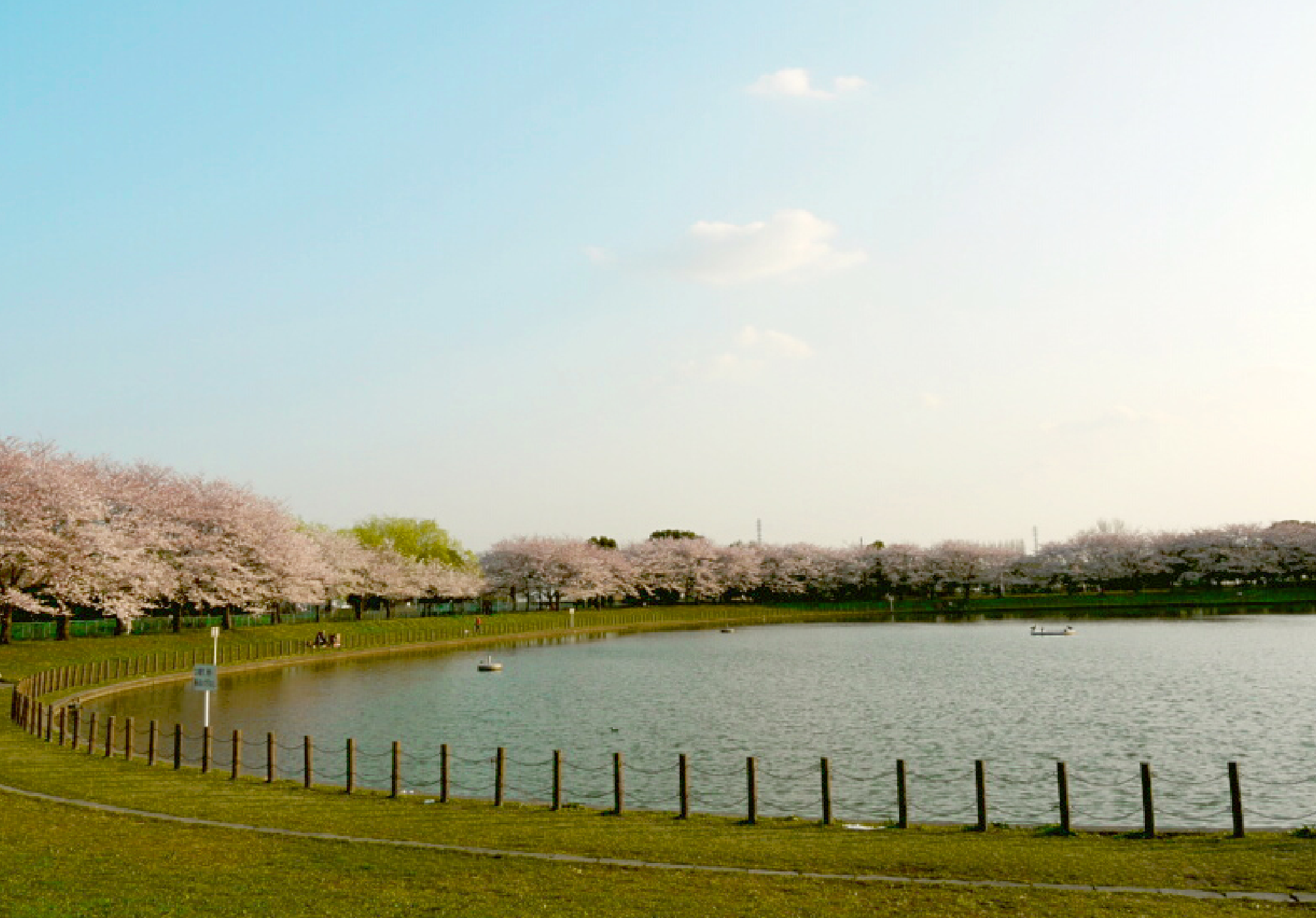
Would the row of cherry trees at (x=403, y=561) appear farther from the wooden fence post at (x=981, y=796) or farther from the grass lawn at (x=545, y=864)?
the wooden fence post at (x=981, y=796)

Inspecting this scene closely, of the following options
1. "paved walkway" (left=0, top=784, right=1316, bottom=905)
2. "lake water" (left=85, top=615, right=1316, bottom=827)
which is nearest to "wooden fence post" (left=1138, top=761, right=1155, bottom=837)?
"paved walkway" (left=0, top=784, right=1316, bottom=905)

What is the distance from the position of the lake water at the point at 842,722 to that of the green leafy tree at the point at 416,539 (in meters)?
65.4

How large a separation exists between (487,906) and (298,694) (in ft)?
135

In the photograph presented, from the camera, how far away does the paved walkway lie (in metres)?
13.9

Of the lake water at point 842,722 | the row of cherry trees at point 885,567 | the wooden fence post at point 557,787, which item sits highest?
the row of cherry trees at point 885,567

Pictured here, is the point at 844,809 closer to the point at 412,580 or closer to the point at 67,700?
the point at 67,700

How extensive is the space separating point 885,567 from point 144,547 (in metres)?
127

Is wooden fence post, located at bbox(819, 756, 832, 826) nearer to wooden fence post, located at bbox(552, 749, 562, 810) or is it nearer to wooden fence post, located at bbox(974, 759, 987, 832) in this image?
wooden fence post, located at bbox(974, 759, 987, 832)

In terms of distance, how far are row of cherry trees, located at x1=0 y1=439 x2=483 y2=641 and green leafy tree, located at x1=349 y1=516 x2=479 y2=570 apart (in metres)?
21.9

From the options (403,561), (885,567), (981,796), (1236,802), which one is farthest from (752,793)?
(885,567)

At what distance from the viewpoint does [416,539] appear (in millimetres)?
143375

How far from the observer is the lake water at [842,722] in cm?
2697

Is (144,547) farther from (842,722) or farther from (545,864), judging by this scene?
(545,864)

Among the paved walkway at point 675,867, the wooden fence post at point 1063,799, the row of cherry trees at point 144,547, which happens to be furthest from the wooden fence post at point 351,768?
the row of cherry trees at point 144,547
